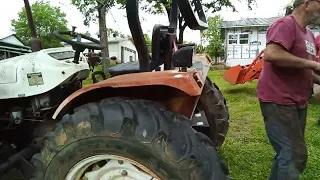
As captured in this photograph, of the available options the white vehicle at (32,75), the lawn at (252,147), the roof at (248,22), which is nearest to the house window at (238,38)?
the roof at (248,22)

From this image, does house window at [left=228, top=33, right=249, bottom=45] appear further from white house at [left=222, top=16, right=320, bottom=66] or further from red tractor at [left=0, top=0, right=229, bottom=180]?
red tractor at [left=0, top=0, right=229, bottom=180]

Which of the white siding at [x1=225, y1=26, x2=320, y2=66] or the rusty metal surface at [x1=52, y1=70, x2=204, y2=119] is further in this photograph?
the white siding at [x1=225, y1=26, x2=320, y2=66]

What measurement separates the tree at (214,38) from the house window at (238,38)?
968mm

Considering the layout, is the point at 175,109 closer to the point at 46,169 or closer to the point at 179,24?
the point at 46,169

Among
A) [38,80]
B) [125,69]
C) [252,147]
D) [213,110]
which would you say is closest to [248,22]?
[252,147]

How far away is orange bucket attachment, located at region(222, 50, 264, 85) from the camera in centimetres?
870

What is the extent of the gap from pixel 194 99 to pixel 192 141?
44 centimetres

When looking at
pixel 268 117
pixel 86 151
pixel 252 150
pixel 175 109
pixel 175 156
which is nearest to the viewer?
pixel 175 156

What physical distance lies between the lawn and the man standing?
1.00m

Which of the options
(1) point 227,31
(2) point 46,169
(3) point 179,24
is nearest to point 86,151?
(2) point 46,169

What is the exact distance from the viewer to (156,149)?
1832 millimetres

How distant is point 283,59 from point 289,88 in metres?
0.28

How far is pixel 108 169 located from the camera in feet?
6.59

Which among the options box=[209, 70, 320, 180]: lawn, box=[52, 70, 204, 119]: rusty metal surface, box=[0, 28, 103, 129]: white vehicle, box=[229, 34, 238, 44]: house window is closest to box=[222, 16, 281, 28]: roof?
box=[229, 34, 238, 44]: house window
